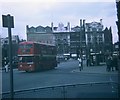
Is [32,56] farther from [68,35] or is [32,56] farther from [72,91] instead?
[68,35]

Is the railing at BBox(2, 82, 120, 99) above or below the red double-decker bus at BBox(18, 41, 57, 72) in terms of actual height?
below

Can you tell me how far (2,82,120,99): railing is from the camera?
1020 cm

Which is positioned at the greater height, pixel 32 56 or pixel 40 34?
pixel 40 34

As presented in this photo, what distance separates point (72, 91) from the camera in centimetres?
1132

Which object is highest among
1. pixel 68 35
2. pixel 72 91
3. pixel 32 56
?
pixel 68 35

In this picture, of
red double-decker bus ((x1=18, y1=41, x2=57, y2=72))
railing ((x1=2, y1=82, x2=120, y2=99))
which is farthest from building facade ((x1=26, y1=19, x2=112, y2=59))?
railing ((x1=2, y1=82, x2=120, y2=99))

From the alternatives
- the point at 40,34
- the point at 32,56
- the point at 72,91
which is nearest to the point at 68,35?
the point at 40,34

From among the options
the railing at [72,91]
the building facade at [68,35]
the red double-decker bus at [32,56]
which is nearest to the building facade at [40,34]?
the building facade at [68,35]

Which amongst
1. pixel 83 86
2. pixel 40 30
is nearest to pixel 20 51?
pixel 83 86

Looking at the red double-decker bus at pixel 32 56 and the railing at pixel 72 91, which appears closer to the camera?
the railing at pixel 72 91

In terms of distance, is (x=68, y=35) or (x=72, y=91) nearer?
(x=72, y=91)

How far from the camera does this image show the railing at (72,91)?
33.5ft

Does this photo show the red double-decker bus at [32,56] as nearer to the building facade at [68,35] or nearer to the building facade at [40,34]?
the building facade at [68,35]

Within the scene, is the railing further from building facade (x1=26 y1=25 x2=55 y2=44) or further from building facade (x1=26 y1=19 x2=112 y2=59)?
building facade (x1=26 y1=25 x2=55 y2=44)
